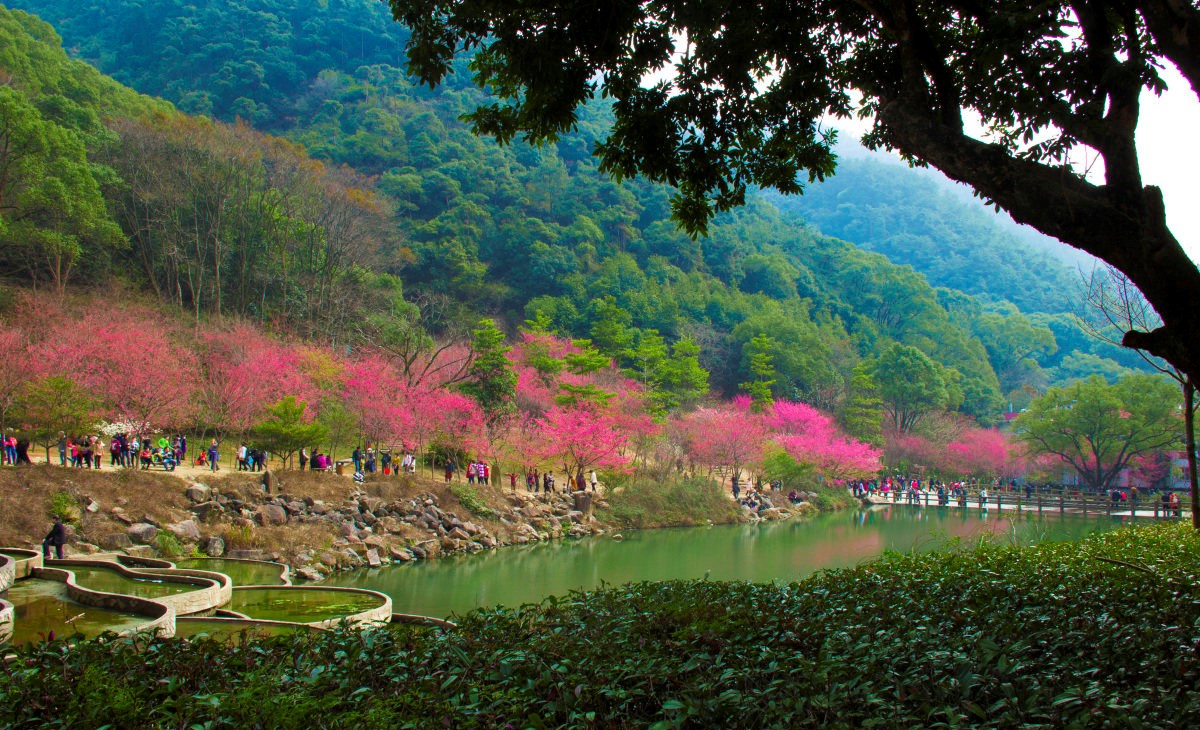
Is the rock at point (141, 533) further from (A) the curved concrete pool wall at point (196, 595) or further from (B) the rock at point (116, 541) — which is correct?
(A) the curved concrete pool wall at point (196, 595)

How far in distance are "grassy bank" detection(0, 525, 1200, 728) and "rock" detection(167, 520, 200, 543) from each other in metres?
11.8

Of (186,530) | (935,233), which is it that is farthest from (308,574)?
(935,233)

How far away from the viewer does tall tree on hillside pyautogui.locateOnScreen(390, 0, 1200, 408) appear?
3.37 meters

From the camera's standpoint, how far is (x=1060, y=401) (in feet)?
99.3

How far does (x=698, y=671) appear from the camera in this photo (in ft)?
9.57

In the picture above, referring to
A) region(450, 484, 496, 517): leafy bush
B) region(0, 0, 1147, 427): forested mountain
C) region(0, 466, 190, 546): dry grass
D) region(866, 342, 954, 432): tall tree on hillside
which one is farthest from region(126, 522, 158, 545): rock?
region(866, 342, 954, 432): tall tree on hillside

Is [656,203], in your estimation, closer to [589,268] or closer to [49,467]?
[589,268]

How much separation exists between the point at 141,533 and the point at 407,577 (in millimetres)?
4767

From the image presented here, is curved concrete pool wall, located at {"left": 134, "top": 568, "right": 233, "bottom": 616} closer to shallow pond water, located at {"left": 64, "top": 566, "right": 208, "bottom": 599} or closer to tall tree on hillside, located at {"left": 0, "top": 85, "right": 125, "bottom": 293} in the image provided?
shallow pond water, located at {"left": 64, "top": 566, "right": 208, "bottom": 599}

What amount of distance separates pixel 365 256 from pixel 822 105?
97.6 ft

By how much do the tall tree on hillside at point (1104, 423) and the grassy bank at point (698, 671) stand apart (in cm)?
2923

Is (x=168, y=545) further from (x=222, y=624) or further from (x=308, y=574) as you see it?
(x=222, y=624)

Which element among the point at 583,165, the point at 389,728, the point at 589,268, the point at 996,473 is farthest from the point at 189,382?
the point at 583,165

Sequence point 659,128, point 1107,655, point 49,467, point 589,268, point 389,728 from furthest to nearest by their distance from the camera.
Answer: point 589,268 < point 49,467 < point 659,128 < point 1107,655 < point 389,728
